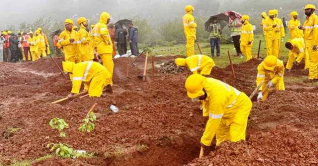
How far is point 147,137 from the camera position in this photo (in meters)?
6.53

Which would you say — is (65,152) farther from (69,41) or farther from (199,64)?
(69,41)

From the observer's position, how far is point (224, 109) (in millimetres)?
5230

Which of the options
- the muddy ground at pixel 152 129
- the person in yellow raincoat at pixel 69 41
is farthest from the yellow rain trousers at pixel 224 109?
the person in yellow raincoat at pixel 69 41

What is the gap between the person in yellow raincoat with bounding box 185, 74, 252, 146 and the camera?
4867 millimetres

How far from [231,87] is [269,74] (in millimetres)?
3035

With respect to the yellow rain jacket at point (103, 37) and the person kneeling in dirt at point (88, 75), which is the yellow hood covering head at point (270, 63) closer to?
the person kneeling in dirt at point (88, 75)

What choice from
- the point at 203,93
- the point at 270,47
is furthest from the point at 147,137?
the point at 270,47

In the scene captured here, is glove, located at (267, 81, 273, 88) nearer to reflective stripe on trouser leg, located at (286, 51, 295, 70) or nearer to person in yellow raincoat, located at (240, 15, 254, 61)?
reflective stripe on trouser leg, located at (286, 51, 295, 70)

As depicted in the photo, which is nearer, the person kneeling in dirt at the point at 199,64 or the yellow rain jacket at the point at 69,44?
the person kneeling in dirt at the point at 199,64

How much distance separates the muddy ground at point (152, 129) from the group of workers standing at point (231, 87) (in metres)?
0.34

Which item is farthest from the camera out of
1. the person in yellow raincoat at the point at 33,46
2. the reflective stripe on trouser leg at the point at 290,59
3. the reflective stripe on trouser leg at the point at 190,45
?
the person in yellow raincoat at the point at 33,46

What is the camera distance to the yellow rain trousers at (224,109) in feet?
16.6

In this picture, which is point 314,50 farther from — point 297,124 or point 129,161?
point 129,161

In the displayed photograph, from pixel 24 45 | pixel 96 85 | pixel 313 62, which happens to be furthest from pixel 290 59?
pixel 24 45
